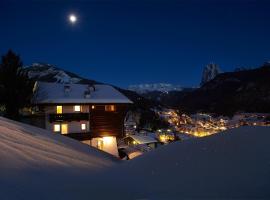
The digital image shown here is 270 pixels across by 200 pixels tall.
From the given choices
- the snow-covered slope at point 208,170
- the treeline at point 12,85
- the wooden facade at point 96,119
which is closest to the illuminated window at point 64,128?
the wooden facade at point 96,119

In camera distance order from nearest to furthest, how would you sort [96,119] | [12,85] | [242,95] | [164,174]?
[164,174] → [12,85] → [96,119] → [242,95]

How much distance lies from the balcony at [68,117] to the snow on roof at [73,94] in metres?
1.50

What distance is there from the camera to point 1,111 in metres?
25.2

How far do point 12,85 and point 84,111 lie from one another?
7.96 m

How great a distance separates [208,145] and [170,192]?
2748 mm

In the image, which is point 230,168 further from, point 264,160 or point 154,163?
point 154,163

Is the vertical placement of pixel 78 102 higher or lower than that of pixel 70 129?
higher

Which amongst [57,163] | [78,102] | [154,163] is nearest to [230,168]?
[154,163]

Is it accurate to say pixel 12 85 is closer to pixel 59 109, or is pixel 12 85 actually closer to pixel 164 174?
pixel 59 109

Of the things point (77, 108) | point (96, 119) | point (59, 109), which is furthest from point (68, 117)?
point (96, 119)

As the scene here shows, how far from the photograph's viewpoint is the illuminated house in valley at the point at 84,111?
26.7m

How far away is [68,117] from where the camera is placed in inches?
1061

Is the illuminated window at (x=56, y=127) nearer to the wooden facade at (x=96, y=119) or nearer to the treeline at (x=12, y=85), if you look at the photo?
the wooden facade at (x=96, y=119)

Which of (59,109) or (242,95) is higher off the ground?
(242,95)
